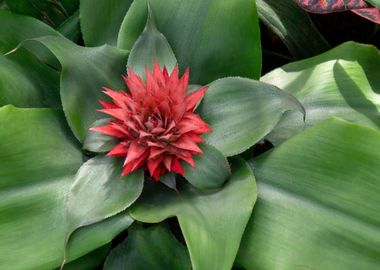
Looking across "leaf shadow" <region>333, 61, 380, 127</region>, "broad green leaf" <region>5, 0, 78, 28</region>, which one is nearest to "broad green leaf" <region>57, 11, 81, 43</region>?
"broad green leaf" <region>5, 0, 78, 28</region>

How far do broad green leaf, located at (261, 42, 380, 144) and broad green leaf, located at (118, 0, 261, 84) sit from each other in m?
0.11

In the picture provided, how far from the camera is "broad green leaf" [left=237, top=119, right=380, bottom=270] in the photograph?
2.50 feet

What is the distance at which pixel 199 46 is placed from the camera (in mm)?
919

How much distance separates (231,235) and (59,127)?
347 millimetres

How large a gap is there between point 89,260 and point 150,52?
371 millimetres

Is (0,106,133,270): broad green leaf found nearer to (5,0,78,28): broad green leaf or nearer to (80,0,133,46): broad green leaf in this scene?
(80,0,133,46): broad green leaf

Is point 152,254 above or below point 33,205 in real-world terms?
below

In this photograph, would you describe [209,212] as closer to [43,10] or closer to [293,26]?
[293,26]

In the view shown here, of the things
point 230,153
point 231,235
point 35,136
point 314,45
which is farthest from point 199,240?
point 314,45

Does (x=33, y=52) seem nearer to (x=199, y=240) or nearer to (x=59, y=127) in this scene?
(x=59, y=127)

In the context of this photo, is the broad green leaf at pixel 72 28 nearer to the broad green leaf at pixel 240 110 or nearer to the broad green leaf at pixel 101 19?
the broad green leaf at pixel 101 19

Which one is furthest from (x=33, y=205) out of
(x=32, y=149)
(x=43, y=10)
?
(x=43, y=10)

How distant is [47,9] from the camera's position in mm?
1187

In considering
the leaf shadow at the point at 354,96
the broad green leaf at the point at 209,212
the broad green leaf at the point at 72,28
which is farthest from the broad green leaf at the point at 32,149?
the leaf shadow at the point at 354,96
